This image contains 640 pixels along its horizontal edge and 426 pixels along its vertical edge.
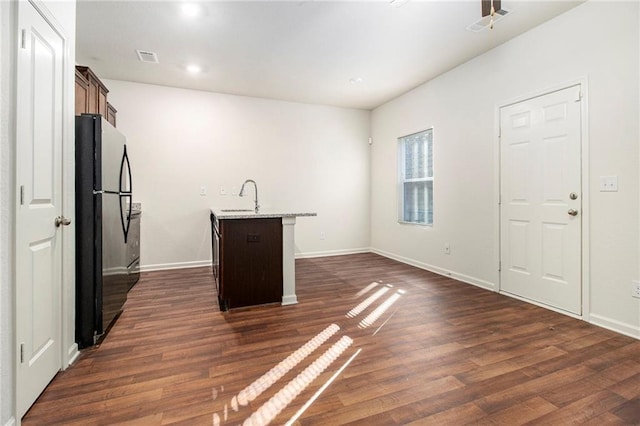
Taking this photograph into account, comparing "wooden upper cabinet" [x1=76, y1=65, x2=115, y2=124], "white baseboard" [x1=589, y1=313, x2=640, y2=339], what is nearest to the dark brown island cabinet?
"wooden upper cabinet" [x1=76, y1=65, x2=115, y2=124]

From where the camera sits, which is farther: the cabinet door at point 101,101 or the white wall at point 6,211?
the cabinet door at point 101,101

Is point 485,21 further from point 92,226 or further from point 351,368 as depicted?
point 92,226

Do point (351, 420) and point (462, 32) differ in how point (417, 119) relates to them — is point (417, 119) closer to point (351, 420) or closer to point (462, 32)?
point (462, 32)

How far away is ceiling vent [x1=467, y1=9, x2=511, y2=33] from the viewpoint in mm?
2809

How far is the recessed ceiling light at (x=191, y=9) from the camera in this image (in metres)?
2.68

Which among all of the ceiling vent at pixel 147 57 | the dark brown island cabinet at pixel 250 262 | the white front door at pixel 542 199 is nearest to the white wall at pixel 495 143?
the white front door at pixel 542 199

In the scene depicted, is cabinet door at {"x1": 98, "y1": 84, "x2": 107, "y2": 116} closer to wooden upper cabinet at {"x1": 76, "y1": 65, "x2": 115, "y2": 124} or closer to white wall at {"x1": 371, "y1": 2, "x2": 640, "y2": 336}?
wooden upper cabinet at {"x1": 76, "y1": 65, "x2": 115, "y2": 124}

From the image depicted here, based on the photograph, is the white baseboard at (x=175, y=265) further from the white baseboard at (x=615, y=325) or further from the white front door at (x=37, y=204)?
the white baseboard at (x=615, y=325)

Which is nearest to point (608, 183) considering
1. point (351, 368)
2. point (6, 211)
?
point (351, 368)

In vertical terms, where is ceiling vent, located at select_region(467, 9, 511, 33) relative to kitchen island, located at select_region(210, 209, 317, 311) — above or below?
above

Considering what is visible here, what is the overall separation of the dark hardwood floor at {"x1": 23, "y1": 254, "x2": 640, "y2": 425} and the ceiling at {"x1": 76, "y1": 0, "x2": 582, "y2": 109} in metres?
2.70

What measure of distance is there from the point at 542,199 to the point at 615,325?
1.18 m

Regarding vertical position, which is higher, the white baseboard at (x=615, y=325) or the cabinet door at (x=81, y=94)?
the cabinet door at (x=81, y=94)

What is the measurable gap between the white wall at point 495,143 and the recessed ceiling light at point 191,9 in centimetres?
278
